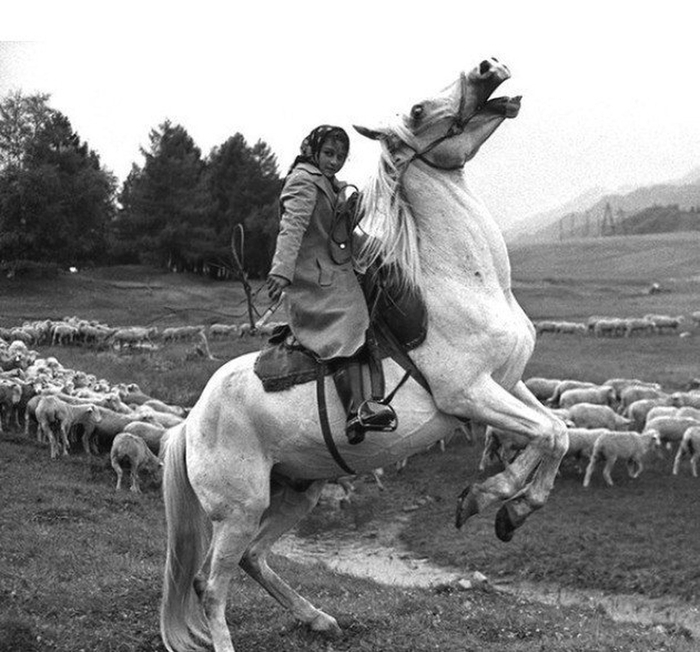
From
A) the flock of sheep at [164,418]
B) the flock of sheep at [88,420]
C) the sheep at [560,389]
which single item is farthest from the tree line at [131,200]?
the sheep at [560,389]

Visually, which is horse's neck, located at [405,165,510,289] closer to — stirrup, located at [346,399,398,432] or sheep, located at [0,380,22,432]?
stirrup, located at [346,399,398,432]

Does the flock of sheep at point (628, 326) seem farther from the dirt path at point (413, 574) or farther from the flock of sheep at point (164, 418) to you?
the dirt path at point (413, 574)

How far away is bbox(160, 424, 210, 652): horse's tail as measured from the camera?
22.6 ft

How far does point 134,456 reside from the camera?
56.5ft

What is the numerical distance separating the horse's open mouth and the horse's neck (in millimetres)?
473

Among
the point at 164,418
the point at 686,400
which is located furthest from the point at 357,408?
the point at 686,400

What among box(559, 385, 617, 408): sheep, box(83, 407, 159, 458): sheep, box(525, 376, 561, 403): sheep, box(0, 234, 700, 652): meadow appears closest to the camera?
box(0, 234, 700, 652): meadow

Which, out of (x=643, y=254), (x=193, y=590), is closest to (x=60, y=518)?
(x=193, y=590)

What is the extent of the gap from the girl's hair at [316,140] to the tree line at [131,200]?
77.5 ft

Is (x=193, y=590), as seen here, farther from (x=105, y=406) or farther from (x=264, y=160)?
(x=264, y=160)

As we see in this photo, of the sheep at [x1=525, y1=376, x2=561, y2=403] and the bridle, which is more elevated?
the bridle

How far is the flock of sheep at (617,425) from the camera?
1736 cm

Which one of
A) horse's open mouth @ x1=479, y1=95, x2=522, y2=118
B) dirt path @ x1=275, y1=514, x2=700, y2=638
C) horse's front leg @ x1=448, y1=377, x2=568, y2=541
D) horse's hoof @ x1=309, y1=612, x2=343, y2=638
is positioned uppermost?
horse's open mouth @ x1=479, y1=95, x2=522, y2=118

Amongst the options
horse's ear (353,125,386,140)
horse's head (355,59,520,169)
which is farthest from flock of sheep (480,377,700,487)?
horse's ear (353,125,386,140)
